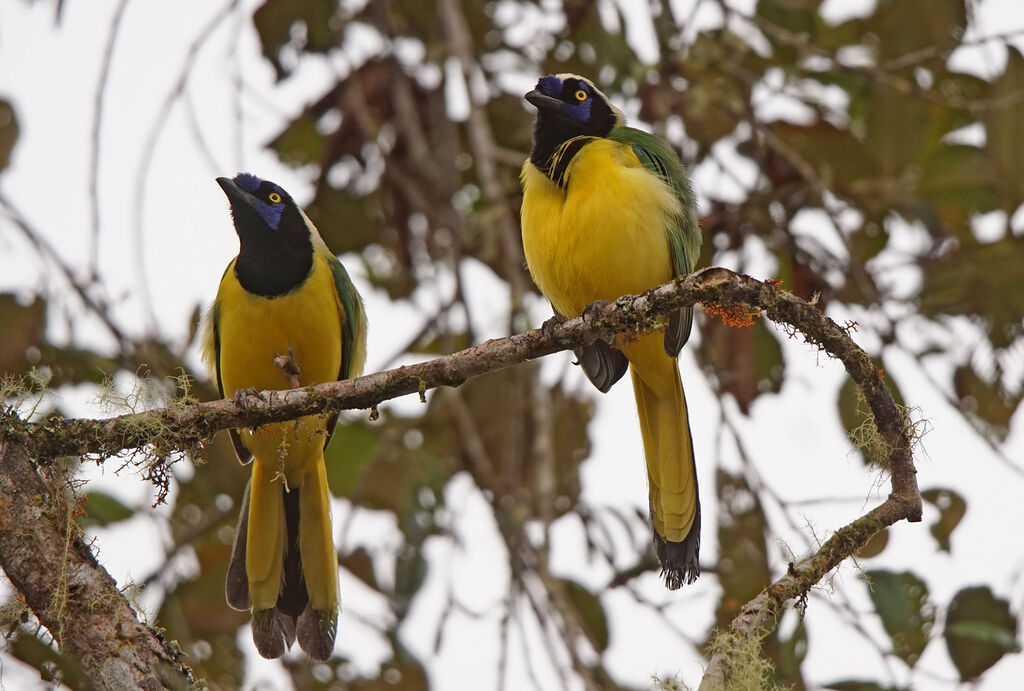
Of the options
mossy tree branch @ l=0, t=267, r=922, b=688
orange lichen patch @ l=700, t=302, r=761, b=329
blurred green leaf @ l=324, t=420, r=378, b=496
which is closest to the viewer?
mossy tree branch @ l=0, t=267, r=922, b=688

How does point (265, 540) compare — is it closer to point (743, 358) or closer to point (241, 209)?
point (241, 209)

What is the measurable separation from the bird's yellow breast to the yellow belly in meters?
0.69

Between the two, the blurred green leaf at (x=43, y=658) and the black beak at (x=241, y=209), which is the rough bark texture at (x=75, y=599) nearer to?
the blurred green leaf at (x=43, y=658)

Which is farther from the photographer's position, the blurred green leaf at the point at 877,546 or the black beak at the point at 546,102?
the black beak at the point at 546,102

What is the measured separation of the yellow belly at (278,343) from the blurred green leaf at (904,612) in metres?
1.67

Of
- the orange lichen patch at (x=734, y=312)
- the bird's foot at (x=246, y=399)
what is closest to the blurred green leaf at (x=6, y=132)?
the bird's foot at (x=246, y=399)

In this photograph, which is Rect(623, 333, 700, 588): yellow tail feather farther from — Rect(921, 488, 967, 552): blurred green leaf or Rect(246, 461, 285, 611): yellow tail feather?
Rect(246, 461, 285, 611): yellow tail feather

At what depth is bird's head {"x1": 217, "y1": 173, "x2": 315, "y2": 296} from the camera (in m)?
3.51

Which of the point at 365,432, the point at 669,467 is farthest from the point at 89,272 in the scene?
the point at 669,467

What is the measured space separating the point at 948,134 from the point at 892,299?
869 millimetres

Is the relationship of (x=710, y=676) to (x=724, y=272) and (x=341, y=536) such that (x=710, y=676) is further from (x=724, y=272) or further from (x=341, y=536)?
(x=341, y=536)

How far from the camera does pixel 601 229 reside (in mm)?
3145

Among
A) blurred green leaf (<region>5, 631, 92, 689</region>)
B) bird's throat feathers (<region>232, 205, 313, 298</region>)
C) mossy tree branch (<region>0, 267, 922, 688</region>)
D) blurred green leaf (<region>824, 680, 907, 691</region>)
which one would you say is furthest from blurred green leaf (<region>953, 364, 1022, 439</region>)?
blurred green leaf (<region>5, 631, 92, 689</region>)

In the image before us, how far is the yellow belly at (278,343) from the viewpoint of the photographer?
3.43 m
